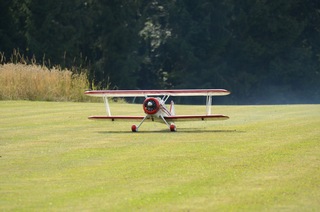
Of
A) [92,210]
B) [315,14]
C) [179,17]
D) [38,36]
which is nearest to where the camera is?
[92,210]

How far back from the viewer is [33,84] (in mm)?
30750

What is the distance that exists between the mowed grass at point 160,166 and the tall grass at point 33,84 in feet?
28.9

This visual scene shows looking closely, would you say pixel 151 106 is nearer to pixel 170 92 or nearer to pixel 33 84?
pixel 170 92

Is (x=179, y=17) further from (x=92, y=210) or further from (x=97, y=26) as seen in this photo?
(x=92, y=210)

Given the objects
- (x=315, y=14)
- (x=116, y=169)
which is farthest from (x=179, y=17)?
(x=116, y=169)

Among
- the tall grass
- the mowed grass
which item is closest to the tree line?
the tall grass

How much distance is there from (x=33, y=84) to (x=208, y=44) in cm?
2973

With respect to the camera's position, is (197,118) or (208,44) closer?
(197,118)

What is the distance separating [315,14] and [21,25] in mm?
22264

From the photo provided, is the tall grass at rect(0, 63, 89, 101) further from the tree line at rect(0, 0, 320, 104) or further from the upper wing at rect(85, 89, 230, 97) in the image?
the tree line at rect(0, 0, 320, 104)

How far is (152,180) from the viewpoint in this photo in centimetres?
1226

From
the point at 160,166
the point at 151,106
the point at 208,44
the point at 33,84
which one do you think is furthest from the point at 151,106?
the point at 208,44

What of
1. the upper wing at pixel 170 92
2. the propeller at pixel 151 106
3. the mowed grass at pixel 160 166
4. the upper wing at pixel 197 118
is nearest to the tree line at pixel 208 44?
the upper wing at pixel 170 92

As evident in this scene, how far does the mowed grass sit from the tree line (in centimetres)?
3327
